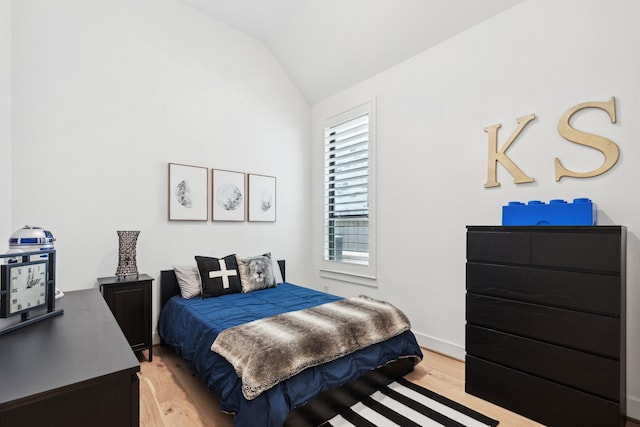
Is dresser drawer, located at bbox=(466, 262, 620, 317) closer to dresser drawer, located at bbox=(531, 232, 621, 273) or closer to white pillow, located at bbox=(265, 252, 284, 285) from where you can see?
dresser drawer, located at bbox=(531, 232, 621, 273)

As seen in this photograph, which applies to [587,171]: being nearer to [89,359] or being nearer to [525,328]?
[525,328]

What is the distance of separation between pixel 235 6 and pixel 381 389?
3785 millimetres

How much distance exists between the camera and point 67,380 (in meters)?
0.78

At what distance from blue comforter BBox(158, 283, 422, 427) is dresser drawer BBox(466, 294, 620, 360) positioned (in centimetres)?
59

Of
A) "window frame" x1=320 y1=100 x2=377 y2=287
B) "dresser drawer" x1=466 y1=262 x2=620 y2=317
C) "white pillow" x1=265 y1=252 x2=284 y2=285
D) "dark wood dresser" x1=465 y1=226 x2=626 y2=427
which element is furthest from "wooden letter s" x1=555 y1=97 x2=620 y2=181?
"white pillow" x1=265 y1=252 x2=284 y2=285

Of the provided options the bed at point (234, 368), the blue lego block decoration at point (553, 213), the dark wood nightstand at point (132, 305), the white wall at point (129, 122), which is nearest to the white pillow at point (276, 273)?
the bed at point (234, 368)

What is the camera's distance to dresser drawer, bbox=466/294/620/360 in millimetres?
1666

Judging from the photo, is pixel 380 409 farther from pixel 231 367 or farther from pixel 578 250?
pixel 578 250

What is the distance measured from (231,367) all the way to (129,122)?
7.75 feet

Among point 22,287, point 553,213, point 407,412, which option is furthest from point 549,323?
point 22,287

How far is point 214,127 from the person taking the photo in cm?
338

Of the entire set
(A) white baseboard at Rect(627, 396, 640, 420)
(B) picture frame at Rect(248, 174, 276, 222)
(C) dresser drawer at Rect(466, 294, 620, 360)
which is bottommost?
(A) white baseboard at Rect(627, 396, 640, 420)

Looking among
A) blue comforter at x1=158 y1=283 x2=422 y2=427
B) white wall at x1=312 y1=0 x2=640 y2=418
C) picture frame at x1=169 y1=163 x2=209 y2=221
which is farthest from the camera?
picture frame at x1=169 y1=163 x2=209 y2=221

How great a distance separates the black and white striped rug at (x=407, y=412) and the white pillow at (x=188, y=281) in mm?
1679
